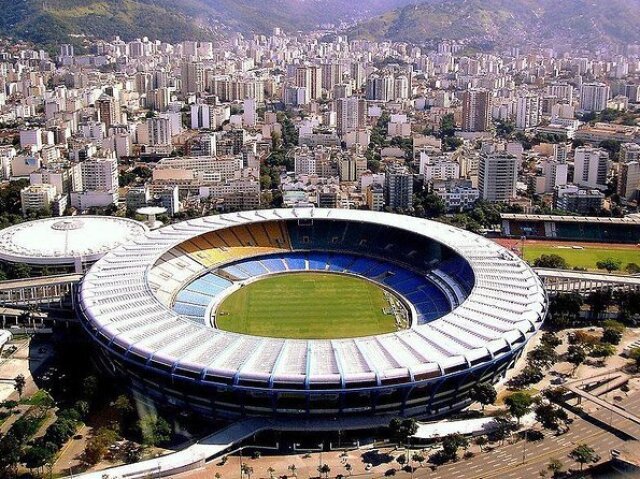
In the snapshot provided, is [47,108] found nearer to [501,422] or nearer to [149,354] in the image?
[149,354]

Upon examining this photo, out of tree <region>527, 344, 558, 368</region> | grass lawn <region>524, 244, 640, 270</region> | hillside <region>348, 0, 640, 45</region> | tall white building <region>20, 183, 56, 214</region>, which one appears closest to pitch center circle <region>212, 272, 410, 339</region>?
tree <region>527, 344, 558, 368</region>

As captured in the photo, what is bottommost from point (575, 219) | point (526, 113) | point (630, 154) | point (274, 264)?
point (274, 264)

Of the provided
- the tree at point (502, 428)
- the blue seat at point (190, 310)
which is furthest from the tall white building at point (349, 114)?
the tree at point (502, 428)

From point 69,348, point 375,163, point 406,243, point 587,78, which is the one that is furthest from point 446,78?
point 69,348

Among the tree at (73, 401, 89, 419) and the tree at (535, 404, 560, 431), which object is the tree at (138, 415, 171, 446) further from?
the tree at (535, 404, 560, 431)

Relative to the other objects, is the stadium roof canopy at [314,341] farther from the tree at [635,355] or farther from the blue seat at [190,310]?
the tree at [635,355]

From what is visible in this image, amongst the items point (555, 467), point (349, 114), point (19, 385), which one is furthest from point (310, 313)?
point (349, 114)

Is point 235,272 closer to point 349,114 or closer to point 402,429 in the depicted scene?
point 402,429
